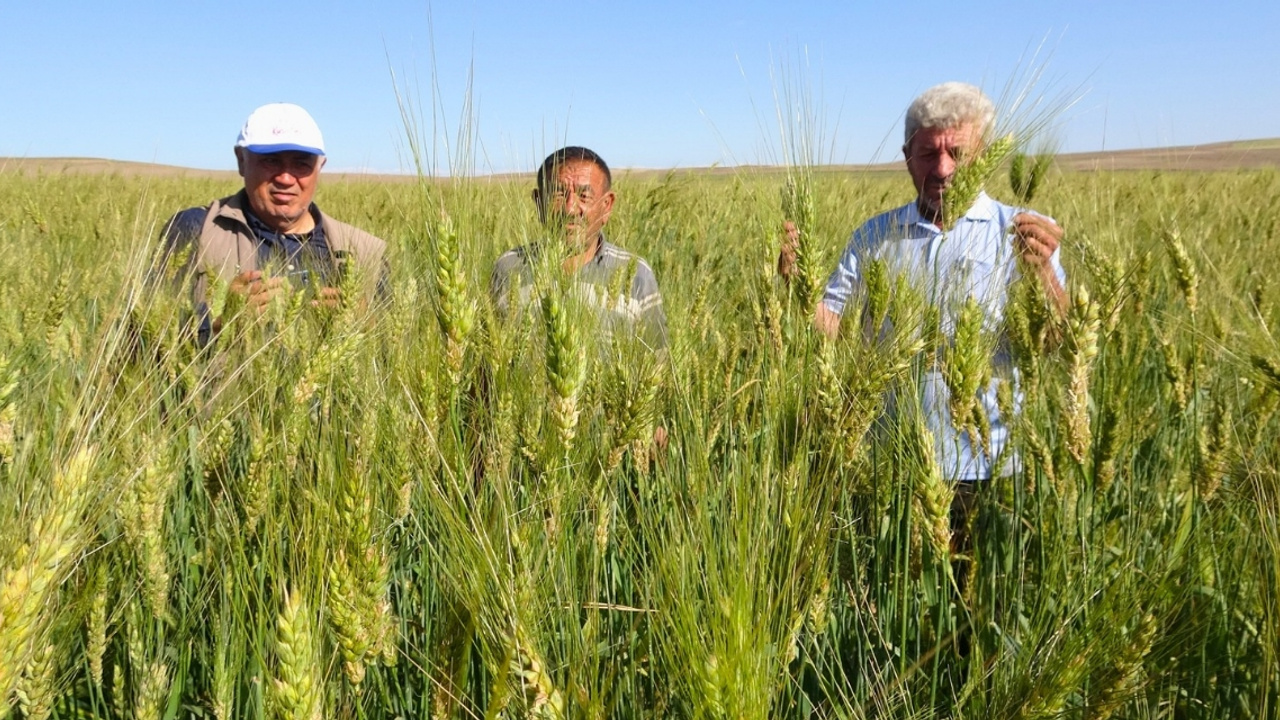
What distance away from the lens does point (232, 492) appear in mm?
1308

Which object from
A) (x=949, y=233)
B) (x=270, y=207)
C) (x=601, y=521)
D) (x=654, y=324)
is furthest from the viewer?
(x=270, y=207)

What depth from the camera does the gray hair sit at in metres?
2.38

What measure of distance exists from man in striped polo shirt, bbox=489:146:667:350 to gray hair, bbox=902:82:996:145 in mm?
902

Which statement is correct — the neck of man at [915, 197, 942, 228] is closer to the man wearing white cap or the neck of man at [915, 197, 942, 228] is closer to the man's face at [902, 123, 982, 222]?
the man's face at [902, 123, 982, 222]

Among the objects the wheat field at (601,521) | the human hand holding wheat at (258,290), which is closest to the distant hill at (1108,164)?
the human hand holding wheat at (258,290)

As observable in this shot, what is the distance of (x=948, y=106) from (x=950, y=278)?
37.1 inches

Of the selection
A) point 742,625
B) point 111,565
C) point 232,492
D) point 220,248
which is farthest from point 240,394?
point 220,248

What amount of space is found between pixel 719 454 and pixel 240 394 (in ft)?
2.80

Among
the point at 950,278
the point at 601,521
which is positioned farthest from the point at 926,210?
the point at 601,521

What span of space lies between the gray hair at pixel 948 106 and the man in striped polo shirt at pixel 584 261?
902 mm

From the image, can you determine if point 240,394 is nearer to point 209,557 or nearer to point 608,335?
point 209,557

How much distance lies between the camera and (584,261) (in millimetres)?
2188

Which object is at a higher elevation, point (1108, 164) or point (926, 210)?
point (1108, 164)

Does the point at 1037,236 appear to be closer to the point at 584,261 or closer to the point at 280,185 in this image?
the point at 584,261
